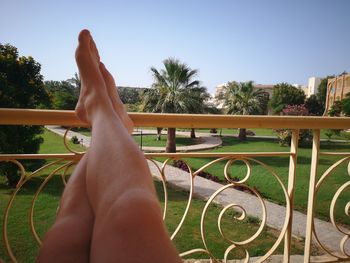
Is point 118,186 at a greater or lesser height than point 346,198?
greater

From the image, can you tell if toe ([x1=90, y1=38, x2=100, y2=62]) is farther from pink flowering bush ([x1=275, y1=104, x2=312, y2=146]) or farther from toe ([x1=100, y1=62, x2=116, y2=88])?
pink flowering bush ([x1=275, y1=104, x2=312, y2=146])

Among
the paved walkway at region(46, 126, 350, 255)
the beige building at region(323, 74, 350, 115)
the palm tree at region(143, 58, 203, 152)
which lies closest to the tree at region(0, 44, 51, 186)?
the paved walkway at region(46, 126, 350, 255)

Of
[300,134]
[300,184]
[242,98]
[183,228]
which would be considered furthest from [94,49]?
[242,98]

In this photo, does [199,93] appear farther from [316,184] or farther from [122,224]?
[122,224]

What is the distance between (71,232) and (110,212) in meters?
0.11

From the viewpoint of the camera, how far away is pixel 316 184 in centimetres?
152

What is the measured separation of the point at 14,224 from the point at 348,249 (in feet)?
21.7

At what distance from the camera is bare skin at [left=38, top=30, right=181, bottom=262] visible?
568mm

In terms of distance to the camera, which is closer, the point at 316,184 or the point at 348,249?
the point at 316,184

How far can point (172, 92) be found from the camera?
44.7ft

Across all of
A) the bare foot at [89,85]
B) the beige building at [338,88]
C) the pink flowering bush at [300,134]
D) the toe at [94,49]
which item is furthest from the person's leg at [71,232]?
the beige building at [338,88]

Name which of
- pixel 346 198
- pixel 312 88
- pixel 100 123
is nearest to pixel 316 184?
pixel 100 123

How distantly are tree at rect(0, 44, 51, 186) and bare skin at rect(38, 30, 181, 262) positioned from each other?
23.6 ft

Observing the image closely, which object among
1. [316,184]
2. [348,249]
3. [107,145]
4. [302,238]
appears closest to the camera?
[107,145]
